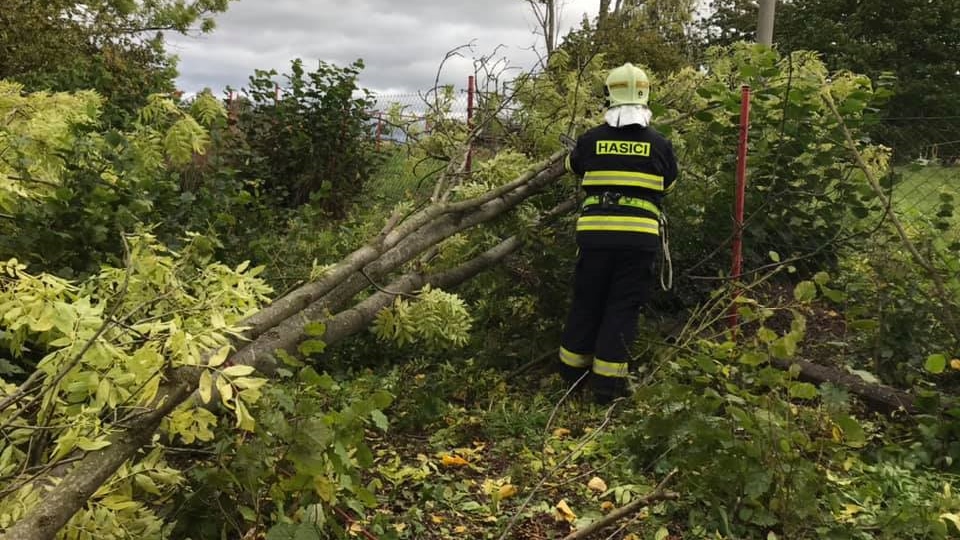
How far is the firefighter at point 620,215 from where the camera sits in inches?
142

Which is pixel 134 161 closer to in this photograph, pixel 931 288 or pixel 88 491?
pixel 88 491

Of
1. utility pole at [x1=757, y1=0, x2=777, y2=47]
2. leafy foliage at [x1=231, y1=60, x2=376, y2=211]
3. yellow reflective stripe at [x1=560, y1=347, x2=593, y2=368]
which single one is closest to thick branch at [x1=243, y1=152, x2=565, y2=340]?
yellow reflective stripe at [x1=560, y1=347, x2=593, y2=368]

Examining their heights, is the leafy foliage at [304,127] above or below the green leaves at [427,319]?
above

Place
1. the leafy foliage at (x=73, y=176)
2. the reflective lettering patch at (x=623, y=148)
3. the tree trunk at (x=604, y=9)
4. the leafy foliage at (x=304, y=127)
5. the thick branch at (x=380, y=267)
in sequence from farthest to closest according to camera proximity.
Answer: the tree trunk at (x=604, y=9), the leafy foliage at (x=304, y=127), the reflective lettering patch at (x=623, y=148), the leafy foliage at (x=73, y=176), the thick branch at (x=380, y=267)

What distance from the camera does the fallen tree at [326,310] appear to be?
1.65 m

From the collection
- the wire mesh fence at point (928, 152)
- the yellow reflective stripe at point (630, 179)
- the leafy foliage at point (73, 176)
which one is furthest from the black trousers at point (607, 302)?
the leafy foliage at point (73, 176)

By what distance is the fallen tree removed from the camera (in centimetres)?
165

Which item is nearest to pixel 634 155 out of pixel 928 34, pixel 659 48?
pixel 659 48

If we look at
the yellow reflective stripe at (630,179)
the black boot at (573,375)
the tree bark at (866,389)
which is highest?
the yellow reflective stripe at (630,179)

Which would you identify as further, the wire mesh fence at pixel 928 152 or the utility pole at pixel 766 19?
the utility pole at pixel 766 19

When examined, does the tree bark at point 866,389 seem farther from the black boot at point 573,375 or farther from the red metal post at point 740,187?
the black boot at point 573,375

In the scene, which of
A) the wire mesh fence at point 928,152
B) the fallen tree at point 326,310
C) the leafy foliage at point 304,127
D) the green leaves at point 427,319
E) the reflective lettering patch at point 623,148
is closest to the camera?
the fallen tree at point 326,310

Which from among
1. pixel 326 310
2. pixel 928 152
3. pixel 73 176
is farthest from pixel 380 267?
pixel 928 152

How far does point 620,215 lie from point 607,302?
1.62 feet
